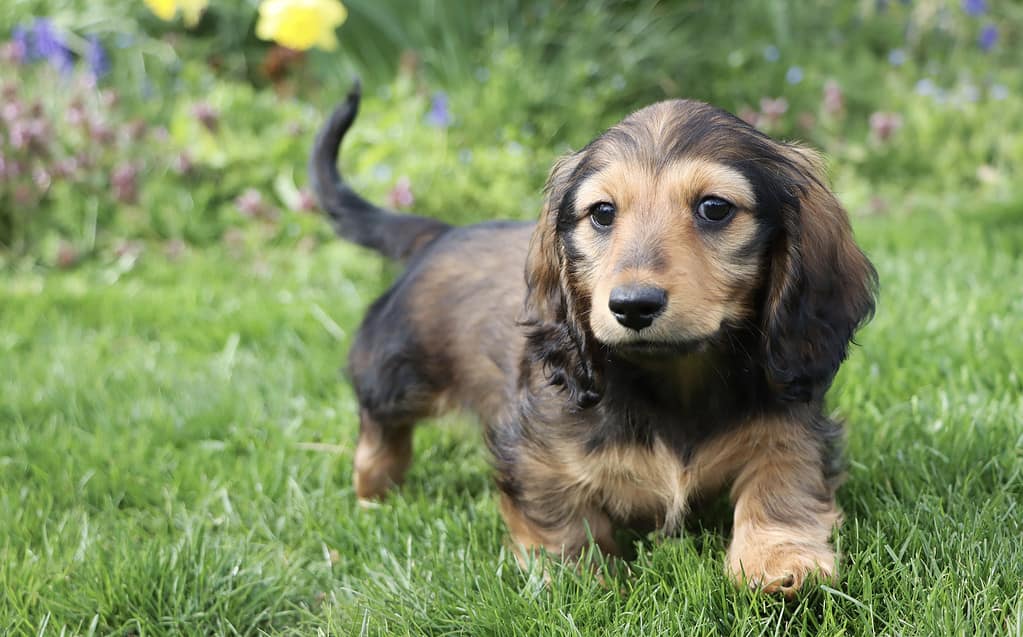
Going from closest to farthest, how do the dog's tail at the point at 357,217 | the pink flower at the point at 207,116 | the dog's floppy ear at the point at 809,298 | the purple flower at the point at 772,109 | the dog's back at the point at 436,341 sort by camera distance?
the dog's floppy ear at the point at 809,298 → the dog's back at the point at 436,341 → the dog's tail at the point at 357,217 → the pink flower at the point at 207,116 → the purple flower at the point at 772,109

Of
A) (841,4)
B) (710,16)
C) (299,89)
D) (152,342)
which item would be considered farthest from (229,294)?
(841,4)

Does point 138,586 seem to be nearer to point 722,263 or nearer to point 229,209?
point 722,263

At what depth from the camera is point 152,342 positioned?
457 cm

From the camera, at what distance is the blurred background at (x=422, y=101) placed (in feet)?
19.1

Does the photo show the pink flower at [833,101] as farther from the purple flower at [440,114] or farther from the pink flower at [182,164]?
the pink flower at [182,164]

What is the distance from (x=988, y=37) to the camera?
735cm

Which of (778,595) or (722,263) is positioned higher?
(722,263)

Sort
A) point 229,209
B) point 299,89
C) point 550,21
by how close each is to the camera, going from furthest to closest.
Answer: point 299,89, point 550,21, point 229,209

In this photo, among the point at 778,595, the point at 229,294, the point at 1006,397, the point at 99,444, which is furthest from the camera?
the point at 229,294

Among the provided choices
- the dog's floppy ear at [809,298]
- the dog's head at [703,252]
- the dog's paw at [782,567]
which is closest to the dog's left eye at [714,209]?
the dog's head at [703,252]

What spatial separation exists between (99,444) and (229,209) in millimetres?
2861

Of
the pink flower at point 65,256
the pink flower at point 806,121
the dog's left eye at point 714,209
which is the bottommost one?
the pink flower at point 65,256

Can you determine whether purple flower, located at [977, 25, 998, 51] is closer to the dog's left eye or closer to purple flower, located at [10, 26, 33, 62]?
the dog's left eye

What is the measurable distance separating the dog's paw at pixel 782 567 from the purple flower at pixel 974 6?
20.9ft
